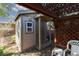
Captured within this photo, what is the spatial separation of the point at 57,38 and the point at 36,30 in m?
0.29

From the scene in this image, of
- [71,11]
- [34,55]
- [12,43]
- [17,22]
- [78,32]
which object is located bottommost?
[34,55]

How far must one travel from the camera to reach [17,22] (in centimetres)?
191

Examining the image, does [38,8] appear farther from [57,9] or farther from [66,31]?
[66,31]

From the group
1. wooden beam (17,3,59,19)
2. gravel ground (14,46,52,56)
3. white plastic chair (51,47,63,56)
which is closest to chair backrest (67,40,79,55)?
white plastic chair (51,47,63,56)

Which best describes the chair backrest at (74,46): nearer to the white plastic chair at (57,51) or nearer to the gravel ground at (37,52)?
the white plastic chair at (57,51)

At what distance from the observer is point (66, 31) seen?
1.96m

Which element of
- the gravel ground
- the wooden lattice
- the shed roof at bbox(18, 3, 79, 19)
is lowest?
the gravel ground

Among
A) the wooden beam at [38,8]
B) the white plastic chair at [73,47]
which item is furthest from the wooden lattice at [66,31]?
the wooden beam at [38,8]

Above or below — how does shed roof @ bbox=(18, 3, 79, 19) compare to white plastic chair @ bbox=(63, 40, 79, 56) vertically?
above

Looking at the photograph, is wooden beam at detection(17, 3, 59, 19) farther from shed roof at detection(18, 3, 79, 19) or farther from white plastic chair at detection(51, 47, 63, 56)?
white plastic chair at detection(51, 47, 63, 56)

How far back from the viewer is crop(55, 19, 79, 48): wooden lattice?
1929mm

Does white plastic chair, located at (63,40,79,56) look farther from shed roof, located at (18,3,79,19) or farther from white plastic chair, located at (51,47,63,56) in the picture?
shed roof, located at (18,3,79,19)

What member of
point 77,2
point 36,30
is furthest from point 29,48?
point 77,2

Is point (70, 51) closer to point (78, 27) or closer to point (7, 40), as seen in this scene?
Result: point (78, 27)
